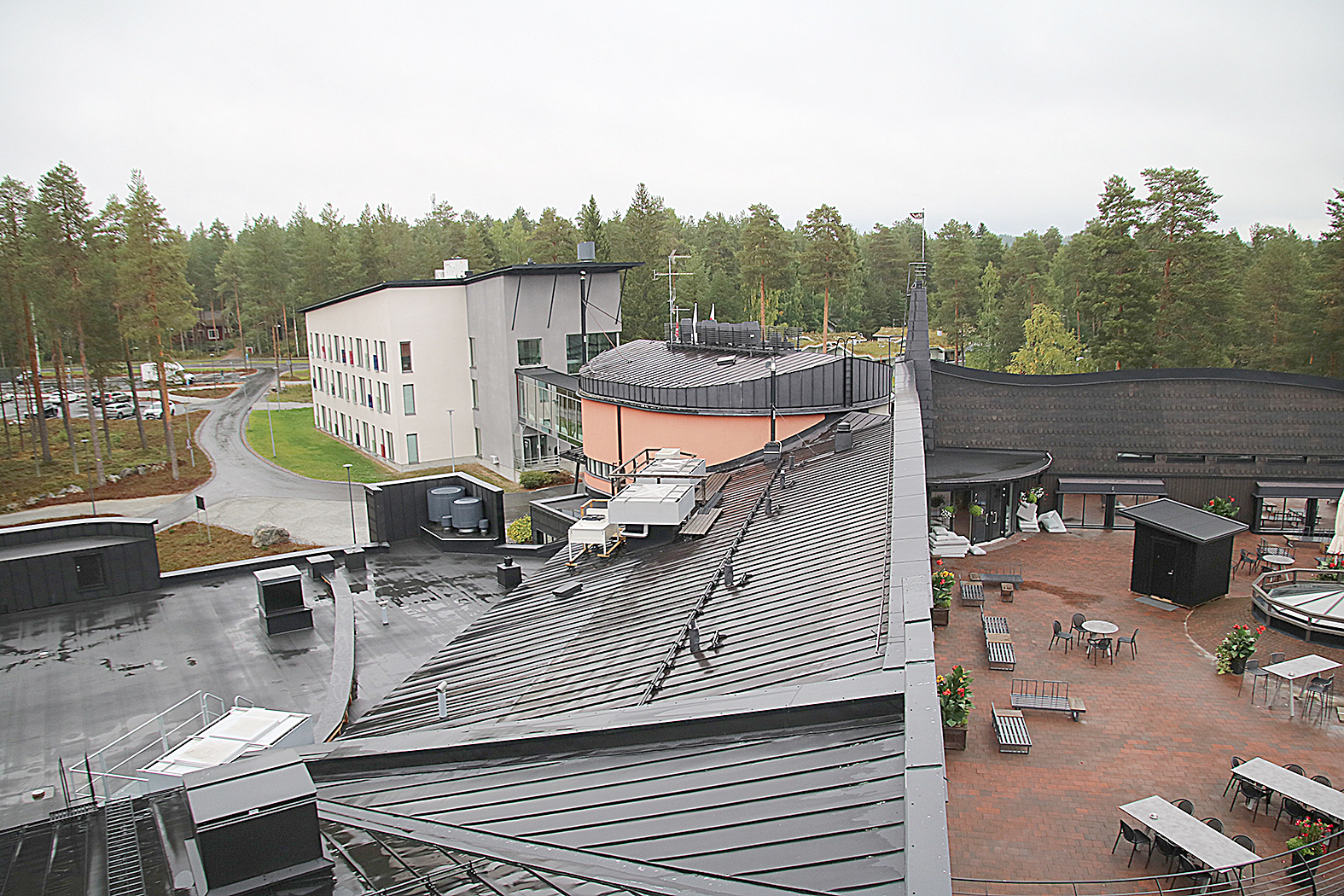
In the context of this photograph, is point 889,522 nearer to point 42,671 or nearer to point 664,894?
point 664,894

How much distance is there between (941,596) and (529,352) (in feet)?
94.6

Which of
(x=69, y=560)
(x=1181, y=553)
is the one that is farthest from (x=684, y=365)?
(x=69, y=560)

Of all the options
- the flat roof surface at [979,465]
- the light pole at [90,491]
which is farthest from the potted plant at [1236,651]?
the light pole at [90,491]

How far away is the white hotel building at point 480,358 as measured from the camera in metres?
44.7

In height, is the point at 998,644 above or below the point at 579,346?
below

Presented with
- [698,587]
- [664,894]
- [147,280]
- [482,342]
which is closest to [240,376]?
[147,280]

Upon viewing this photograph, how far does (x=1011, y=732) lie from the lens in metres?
15.7

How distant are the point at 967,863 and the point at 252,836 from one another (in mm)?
9890

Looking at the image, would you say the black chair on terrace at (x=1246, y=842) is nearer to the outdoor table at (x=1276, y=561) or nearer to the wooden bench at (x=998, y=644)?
the wooden bench at (x=998, y=644)

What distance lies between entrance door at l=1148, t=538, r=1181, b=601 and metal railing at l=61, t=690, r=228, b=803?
22210 millimetres

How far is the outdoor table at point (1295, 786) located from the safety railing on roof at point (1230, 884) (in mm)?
651

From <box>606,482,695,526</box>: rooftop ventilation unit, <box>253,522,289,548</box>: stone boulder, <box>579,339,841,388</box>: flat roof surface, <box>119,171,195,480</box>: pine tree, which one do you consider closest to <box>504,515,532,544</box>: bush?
<box>579,339,841,388</box>: flat roof surface

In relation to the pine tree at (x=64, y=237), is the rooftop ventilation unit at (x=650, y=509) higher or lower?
lower

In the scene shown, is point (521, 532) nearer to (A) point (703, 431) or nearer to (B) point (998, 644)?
(A) point (703, 431)
